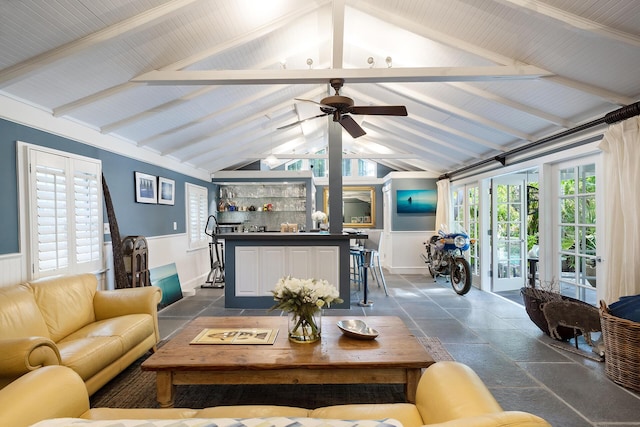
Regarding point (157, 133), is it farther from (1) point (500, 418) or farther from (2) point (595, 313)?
(2) point (595, 313)

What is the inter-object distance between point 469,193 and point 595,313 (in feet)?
11.9

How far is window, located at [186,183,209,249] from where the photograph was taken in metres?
6.26

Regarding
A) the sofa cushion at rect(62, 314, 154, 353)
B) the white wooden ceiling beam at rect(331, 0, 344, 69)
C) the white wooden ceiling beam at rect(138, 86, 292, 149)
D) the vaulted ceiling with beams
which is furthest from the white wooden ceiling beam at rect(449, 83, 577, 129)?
the sofa cushion at rect(62, 314, 154, 353)

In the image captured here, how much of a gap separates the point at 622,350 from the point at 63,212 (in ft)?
16.2

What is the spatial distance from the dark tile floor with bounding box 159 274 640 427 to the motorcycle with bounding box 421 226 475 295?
259 millimetres

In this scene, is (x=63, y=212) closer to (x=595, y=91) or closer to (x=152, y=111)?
(x=152, y=111)

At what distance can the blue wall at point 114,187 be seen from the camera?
264 centimetres

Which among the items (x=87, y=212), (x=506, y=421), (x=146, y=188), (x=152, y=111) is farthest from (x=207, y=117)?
(x=506, y=421)

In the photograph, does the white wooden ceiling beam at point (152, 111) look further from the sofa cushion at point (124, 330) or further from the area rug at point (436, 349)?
the area rug at point (436, 349)

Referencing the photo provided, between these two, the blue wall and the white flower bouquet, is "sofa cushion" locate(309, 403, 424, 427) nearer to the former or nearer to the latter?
the white flower bouquet

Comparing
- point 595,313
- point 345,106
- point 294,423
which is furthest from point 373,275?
point 294,423

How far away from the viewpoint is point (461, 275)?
17.7 feet

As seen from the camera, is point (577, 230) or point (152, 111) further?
point (152, 111)

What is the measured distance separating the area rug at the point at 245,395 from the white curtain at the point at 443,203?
5.22m
